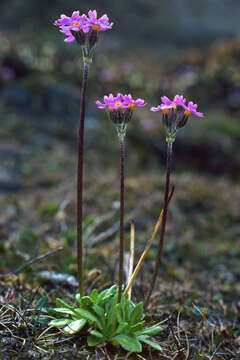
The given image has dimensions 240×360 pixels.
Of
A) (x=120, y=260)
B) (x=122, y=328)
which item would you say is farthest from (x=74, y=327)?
(x=120, y=260)

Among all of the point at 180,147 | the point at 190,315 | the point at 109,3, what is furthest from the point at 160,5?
the point at 190,315

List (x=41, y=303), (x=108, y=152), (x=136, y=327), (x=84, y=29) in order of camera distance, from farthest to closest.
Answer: (x=108, y=152) < (x=41, y=303) < (x=136, y=327) < (x=84, y=29)

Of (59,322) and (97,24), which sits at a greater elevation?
(97,24)

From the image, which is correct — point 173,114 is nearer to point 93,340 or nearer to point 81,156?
point 81,156

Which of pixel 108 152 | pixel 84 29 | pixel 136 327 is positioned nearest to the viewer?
pixel 84 29

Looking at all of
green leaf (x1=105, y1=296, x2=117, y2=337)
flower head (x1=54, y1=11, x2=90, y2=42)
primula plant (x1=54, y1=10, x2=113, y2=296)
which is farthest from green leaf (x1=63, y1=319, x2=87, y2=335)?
flower head (x1=54, y1=11, x2=90, y2=42)

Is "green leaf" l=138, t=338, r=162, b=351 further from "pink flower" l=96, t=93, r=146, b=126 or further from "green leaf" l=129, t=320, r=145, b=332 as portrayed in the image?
"pink flower" l=96, t=93, r=146, b=126

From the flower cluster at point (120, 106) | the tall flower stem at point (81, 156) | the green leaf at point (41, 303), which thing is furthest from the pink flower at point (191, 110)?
the green leaf at point (41, 303)

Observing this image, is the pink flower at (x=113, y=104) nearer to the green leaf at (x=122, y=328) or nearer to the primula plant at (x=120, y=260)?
the primula plant at (x=120, y=260)
